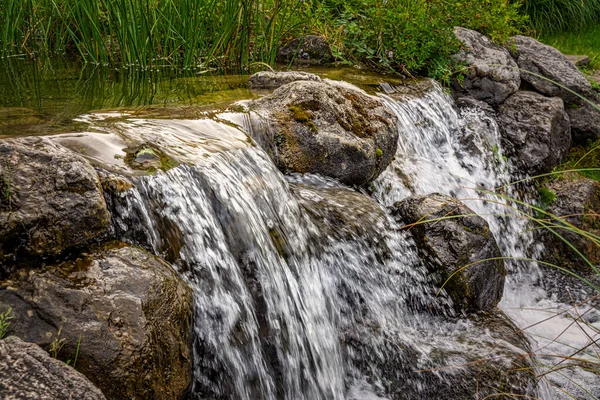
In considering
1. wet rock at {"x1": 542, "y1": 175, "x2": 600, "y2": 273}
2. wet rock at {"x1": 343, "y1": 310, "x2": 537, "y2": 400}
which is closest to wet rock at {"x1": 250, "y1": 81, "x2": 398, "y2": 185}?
wet rock at {"x1": 343, "y1": 310, "x2": 537, "y2": 400}

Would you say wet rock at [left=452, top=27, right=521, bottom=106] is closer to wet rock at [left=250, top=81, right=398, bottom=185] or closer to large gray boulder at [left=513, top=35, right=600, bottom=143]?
large gray boulder at [left=513, top=35, right=600, bottom=143]

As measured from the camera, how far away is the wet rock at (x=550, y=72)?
293 inches

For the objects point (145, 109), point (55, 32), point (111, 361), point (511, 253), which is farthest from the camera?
point (55, 32)

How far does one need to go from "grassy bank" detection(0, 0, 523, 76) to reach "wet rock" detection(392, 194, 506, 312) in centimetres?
273

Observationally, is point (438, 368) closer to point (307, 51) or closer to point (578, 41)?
point (307, 51)

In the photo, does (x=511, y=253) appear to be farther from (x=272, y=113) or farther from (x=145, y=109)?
(x=145, y=109)

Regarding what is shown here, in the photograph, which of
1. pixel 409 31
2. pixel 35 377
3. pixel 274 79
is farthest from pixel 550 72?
pixel 35 377

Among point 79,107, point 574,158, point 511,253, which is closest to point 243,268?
point 79,107

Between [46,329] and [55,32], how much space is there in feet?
18.8

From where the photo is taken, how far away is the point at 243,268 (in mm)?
3285

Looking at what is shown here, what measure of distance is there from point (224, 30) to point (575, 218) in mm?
4214

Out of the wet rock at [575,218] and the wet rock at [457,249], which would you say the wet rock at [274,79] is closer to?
the wet rock at [457,249]

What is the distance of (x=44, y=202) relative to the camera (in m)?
2.56

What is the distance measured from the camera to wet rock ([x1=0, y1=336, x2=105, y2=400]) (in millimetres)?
1773
